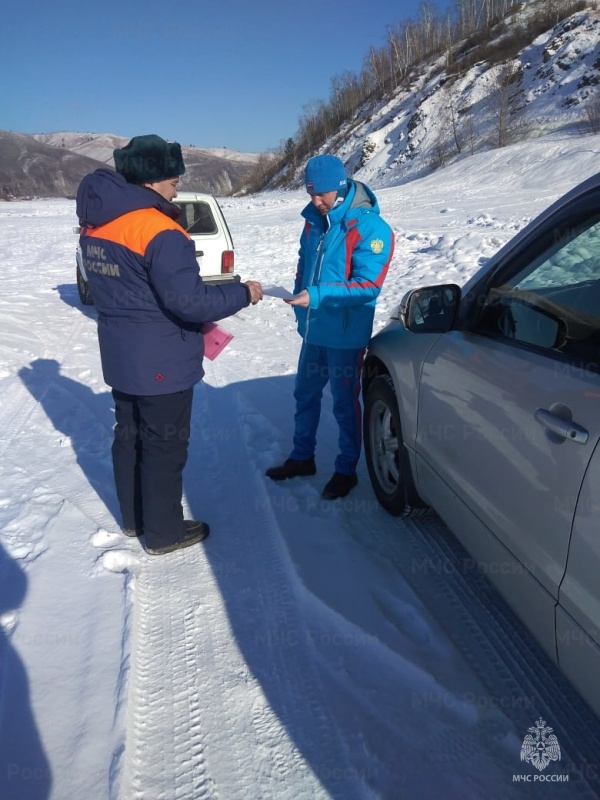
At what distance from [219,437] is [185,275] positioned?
2111 mm

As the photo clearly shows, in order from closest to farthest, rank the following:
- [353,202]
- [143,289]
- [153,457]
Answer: [143,289] < [153,457] < [353,202]

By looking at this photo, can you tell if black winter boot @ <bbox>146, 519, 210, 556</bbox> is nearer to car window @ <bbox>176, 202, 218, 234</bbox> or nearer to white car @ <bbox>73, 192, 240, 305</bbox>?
white car @ <bbox>73, 192, 240, 305</bbox>

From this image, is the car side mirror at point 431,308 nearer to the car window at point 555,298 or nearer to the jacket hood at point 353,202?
the car window at point 555,298

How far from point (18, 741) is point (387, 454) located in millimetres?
2207

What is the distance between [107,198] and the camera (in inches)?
87.4

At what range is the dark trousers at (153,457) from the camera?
268 cm

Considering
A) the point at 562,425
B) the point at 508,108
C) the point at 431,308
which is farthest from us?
the point at 508,108

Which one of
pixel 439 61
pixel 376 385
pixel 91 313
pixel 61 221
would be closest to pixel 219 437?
pixel 376 385

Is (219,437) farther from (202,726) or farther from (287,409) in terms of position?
(202,726)

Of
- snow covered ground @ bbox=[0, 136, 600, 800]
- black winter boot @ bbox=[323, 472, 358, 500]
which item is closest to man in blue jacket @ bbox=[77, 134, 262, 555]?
snow covered ground @ bbox=[0, 136, 600, 800]

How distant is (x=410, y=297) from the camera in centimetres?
272

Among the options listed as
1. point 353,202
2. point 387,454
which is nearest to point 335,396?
point 387,454

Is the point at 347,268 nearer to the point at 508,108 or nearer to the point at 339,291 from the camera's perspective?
the point at 339,291

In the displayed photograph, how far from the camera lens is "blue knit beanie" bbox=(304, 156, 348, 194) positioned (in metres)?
2.91
